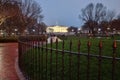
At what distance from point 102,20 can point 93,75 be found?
102 metres

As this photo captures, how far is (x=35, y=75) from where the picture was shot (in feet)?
36.3

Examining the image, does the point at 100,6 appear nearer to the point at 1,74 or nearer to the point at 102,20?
the point at 102,20

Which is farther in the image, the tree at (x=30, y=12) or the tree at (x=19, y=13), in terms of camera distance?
the tree at (x=30, y=12)

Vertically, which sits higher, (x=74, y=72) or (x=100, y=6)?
(x=100, y=6)

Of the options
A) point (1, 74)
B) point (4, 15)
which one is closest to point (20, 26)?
point (4, 15)

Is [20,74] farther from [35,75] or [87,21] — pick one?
[87,21]

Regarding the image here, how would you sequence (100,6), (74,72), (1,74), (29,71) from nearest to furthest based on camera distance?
(74,72)
(29,71)
(1,74)
(100,6)

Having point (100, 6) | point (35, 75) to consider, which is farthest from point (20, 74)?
point (100, 6)

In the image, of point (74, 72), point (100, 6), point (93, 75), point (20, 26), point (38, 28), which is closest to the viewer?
point (93, 75)

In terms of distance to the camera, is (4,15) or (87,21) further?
(87,21)

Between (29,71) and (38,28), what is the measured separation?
312ft

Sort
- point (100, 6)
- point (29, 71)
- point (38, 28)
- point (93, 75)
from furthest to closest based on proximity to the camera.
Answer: point (100, 6), point (38, 28), point (29, 71), point (93, 75)

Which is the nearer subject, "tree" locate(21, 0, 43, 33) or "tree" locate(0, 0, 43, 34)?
"tree" locate(0, 0, 43, 34)

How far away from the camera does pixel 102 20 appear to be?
111m
